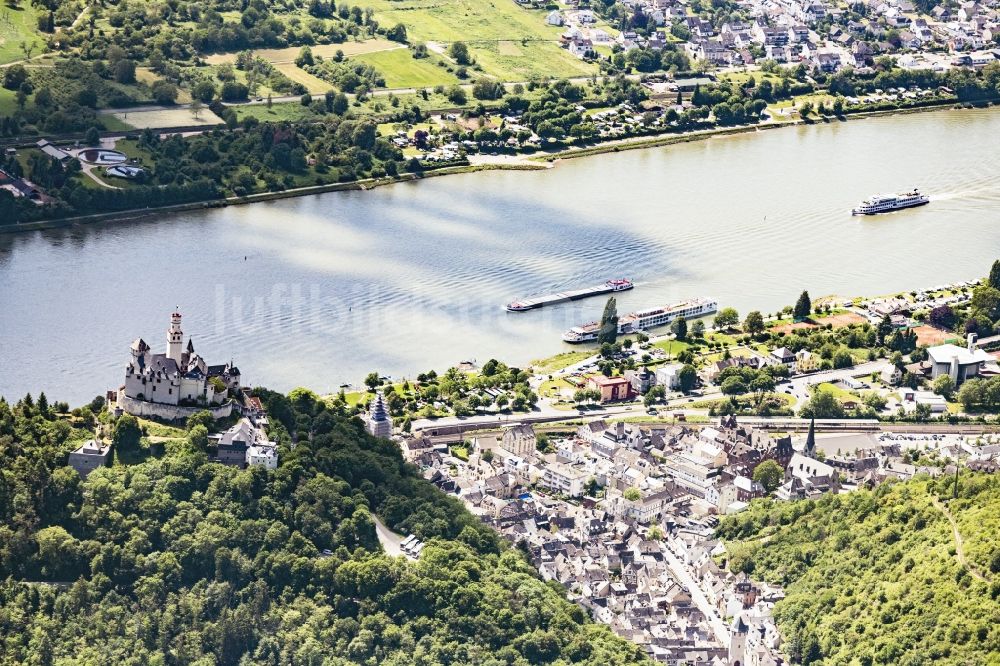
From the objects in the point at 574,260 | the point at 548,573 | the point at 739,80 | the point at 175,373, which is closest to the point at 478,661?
the point at 548,573

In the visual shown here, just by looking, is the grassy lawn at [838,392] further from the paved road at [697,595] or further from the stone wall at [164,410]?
the stone wall at [164,410]

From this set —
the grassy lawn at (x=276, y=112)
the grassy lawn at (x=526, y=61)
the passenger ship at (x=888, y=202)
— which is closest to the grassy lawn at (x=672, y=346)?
the passenger ship at (x=888, y=202)

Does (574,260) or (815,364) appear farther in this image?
(574,260)

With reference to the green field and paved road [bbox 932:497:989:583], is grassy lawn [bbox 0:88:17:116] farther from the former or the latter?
paved road [bbox 932:497:989:583]

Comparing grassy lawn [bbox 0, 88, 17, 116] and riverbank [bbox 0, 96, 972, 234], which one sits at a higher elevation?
grassy lawn [bbox 0, 88, 17, 116]

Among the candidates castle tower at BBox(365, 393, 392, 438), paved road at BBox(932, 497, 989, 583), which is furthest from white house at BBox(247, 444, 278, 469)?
paved road at BBox(932, 497, 989, 583)

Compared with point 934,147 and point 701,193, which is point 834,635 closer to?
point 701,193
